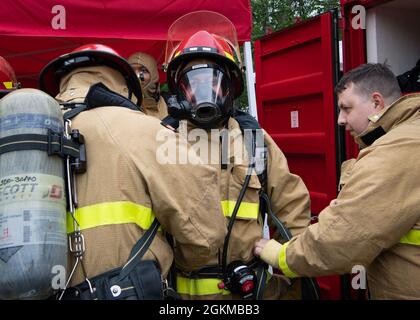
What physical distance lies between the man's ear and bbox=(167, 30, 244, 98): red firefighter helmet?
744mm

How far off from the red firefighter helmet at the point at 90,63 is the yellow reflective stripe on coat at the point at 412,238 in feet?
4.53

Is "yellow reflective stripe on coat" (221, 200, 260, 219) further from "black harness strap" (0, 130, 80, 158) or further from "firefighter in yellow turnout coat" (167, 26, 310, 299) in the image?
"black harness strap" (0, 130, 80, 158)

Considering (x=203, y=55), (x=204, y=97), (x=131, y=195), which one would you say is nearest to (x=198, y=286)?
(x=131, y=195)

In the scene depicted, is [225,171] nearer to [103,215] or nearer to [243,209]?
[243,209]

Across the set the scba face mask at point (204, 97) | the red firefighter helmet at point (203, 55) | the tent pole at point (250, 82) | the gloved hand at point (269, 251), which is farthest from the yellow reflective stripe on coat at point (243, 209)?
the tent pole at point (250, 82)

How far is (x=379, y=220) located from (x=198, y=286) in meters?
0.94

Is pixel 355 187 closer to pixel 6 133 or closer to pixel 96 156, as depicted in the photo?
pixel 96 156

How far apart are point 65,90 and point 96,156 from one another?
497mm

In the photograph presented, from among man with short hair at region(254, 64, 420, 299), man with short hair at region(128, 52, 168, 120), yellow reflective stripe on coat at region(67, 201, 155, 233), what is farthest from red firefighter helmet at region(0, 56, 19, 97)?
man with short hair at region(254, 64, 420, 299)

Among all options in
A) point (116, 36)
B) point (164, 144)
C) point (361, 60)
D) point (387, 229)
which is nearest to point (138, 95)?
point (164, 144)

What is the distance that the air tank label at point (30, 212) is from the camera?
1.46 meters

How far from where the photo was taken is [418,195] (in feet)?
5.59

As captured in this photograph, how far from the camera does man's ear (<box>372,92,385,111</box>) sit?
2.12 metres

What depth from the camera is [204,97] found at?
229cm
